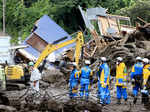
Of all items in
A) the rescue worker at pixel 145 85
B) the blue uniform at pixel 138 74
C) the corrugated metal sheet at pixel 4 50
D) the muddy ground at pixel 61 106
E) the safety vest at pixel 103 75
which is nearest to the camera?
the muddy ground at pixel 61 106

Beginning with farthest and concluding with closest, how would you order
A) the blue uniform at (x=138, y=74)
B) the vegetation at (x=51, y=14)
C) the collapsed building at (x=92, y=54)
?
the vegetation at (x=51, y=14) < the blue uniform at (x=138, y=74) < the collapsed building at (x=92, y=54)

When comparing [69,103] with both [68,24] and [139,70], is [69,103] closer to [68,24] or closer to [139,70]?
[139,70]

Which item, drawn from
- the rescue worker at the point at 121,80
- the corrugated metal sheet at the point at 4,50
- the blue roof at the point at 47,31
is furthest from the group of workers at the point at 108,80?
the blue roof at the point at 47,31

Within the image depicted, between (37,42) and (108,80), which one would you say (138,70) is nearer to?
(108,80)

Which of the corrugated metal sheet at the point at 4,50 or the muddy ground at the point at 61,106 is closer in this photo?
the muddy ground at the point at 61,106

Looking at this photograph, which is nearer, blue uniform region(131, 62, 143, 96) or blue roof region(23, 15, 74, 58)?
blue uniform region(131, 62, 143, 96)

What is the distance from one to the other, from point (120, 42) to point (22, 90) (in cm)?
717

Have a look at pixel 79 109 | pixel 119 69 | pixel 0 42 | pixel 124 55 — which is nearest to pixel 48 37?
pixel 0 42

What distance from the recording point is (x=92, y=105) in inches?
441

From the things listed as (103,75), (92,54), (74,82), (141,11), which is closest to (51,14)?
(141,11)

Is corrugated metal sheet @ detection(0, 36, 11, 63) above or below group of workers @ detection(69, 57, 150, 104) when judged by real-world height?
above

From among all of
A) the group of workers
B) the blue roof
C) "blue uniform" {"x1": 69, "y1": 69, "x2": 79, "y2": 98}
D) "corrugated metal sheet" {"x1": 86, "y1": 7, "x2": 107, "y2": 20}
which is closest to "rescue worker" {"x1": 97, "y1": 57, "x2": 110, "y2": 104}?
the group of workers

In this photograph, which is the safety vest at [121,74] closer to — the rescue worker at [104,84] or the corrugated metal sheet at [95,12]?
the rescue worker at [104,84]

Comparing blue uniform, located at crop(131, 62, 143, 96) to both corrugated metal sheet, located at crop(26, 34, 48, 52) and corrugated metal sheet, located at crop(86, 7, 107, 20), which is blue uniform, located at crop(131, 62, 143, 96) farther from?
corrugated metal sheet, located at crop(26, 34, 48, 52)
